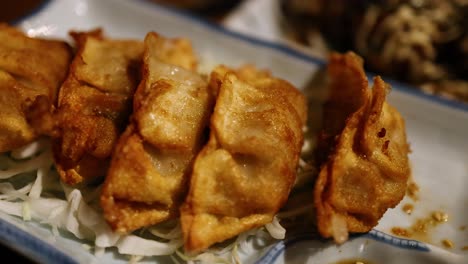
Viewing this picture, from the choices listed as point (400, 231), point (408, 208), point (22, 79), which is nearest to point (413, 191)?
point (408, 208)

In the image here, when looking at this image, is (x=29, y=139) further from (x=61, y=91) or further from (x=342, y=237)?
(x=342, y=237)

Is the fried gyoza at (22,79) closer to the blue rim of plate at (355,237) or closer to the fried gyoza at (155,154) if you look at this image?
the fried gyoza at (155,154)

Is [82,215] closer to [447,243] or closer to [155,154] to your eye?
[155,154]

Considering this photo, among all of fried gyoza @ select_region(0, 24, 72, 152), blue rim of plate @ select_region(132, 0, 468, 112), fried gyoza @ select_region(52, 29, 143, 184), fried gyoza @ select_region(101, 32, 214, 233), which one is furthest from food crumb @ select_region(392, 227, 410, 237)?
fried gyoza @ select_region(0, 24, 72, 152)

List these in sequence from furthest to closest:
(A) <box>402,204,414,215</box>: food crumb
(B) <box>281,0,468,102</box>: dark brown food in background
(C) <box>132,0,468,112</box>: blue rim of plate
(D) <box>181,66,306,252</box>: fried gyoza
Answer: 1. (B) <box>281,0,468,102</box>: dark brown food in background
2. (C) <box>132,0,468,112</box>: blue rim of plate
3. (A) <box>402,204,414,215</box>: food crumb
4. (D) <box>181,66,306,252</box>: fried gyoza


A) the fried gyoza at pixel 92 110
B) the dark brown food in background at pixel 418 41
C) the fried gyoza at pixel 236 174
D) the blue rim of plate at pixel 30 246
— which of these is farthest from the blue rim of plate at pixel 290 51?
the blue rim of plate at pixel 30 246

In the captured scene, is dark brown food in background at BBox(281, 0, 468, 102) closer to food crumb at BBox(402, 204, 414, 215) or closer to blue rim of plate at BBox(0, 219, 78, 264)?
food crumb at BBox(402, 204, 414, 215)

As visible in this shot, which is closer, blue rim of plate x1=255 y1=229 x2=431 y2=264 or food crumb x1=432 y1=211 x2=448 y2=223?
blue rim of plate x1=255 y1=229 x2=431 y2=264
